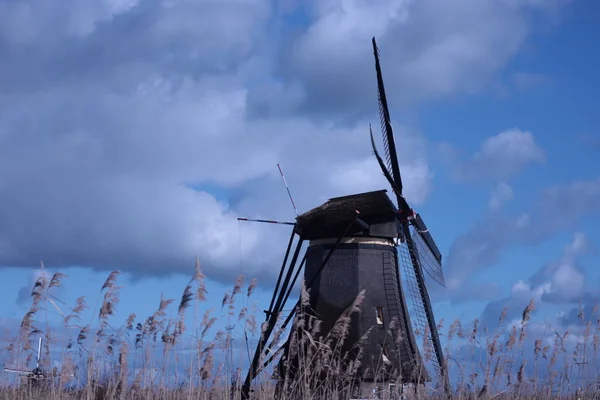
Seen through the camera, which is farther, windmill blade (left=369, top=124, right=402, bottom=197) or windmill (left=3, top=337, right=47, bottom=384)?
windmill blade (left=369, top=124, right=402, bottom=197)

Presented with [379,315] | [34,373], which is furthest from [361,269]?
[34,373]

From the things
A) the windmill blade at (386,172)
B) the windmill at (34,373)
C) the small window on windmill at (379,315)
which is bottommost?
the windmill at (34,373)

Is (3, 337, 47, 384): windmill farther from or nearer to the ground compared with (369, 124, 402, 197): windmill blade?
nearer to the ground

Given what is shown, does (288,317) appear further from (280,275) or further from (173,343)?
(173,343)

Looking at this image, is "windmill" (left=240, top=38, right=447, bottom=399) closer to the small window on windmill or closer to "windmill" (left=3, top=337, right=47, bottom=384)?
the small window on windmill

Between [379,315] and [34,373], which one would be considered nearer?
[34,373]

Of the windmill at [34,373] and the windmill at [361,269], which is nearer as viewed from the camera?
the windmill at [34,373]

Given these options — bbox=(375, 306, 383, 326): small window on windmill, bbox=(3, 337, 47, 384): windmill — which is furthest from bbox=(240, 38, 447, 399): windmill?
bbox=(3, 337, 47, 384): windmill

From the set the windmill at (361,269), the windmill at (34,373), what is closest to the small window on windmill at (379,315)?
the windmill at (361,269)

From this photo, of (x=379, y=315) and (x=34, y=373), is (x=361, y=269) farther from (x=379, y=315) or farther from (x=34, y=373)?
(x=34, y=373)

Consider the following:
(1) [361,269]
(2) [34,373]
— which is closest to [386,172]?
(1) [361,269]

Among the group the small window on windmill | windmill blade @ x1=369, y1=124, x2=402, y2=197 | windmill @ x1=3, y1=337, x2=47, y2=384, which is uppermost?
windmill blade @ x1=369, y1=124, x2=402, y2=197

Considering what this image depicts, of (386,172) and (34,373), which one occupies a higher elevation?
(386,172)

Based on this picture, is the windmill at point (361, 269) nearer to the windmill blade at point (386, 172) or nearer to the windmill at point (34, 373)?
the windmill blade at point (386, 172)
